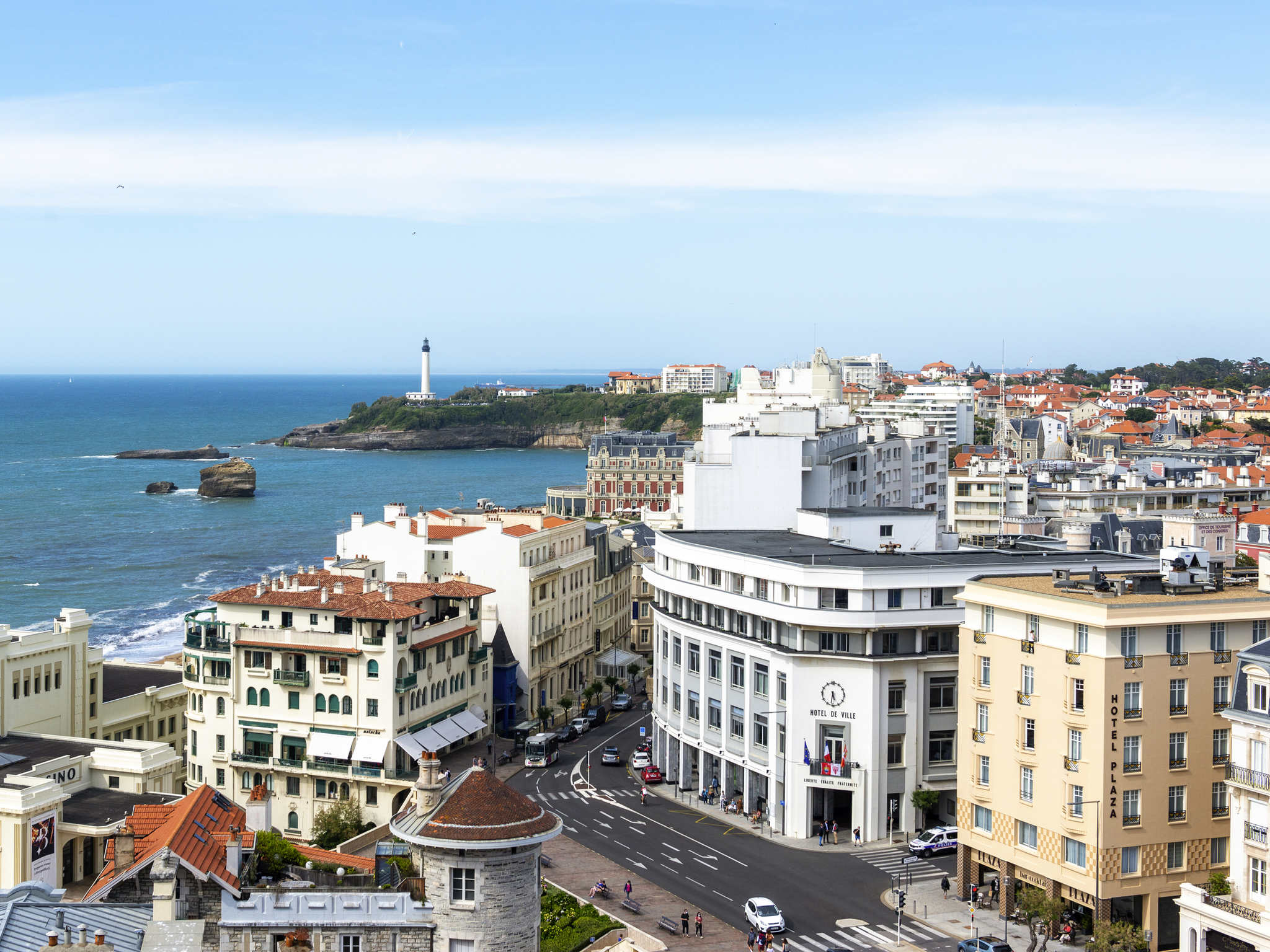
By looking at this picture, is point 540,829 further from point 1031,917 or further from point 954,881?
point 954,881

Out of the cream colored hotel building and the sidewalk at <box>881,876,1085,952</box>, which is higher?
the cream colored hotel building

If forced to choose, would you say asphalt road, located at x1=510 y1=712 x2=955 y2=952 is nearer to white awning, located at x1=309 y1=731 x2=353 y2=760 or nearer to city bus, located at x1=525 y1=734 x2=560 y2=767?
city bus, located at x1=525 y1=734 x2=560 y2=767

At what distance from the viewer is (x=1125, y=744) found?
42.1m

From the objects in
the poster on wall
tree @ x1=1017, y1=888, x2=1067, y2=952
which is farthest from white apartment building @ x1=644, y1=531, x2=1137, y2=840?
the poster on wall

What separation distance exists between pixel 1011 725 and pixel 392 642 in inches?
975

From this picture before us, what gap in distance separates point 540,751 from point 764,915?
22.9m

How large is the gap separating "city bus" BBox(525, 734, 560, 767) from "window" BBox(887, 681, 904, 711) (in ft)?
56.3

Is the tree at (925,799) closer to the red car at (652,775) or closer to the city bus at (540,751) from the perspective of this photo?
the red car at (652,775)

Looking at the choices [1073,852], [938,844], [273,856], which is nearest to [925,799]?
[938,844]

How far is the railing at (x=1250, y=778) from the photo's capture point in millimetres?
36125

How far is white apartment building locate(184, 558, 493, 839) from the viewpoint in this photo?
192ft

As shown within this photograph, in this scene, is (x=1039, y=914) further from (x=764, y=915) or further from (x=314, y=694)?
(x=314, y=694)

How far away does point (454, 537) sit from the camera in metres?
75.1

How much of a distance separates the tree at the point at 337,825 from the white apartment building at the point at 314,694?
204cm
